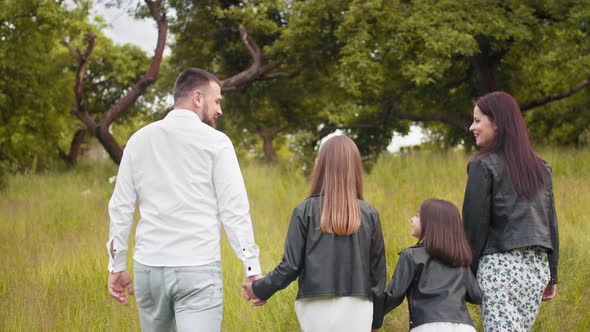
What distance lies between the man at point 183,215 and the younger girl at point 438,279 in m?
0.87

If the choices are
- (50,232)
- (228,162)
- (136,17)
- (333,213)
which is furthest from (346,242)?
(136,17)

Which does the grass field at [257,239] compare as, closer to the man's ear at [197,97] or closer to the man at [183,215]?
the man at [183,215]

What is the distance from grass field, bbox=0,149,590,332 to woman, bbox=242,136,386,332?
6.28 feet

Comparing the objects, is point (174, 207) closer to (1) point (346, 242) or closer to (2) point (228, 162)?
(2) point (228, 162)

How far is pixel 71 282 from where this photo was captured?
6.39 m

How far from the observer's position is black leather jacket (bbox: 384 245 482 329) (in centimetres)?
348

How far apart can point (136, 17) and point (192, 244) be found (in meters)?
15.9

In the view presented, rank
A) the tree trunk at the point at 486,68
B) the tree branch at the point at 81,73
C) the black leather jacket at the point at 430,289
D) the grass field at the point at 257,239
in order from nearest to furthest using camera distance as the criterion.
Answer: the black leather jacket at the point at 430,289, the grass field at the point at 257,239, the tree branch at the point at 81,73, the tree trunk at the point at 486,68

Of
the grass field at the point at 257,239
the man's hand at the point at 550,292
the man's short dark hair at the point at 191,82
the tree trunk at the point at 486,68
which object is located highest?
the tree trunk at the point at 486,68

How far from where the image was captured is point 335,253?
3312mm

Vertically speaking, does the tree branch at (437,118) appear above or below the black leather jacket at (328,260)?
above

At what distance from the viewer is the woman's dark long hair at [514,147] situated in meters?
3.57

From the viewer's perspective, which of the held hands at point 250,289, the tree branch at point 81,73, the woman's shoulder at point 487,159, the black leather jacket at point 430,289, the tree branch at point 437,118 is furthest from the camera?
the tree branch at point 437,118

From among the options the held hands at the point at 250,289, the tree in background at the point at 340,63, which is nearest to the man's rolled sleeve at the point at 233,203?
the held hands at the point at 250,289
